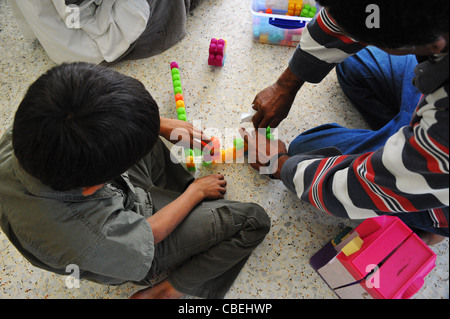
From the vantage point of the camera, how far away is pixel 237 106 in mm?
1112

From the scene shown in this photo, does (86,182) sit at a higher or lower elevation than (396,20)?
lower

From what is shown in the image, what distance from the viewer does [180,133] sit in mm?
915

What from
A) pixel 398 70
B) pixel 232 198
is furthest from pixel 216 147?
pixel 398 70

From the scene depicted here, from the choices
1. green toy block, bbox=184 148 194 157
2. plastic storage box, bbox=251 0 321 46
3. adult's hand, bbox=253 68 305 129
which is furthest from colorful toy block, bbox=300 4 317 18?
green toy block, bbox=184 148 194 157

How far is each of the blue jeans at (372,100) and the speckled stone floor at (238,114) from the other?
0.26 feet

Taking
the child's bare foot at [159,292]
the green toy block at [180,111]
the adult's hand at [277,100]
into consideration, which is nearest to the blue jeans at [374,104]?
the adult's hand at [277,100]

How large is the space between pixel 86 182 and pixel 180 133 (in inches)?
15.7

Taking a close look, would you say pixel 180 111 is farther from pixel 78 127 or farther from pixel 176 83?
pixel 78 127

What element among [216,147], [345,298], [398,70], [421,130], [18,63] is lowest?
[345,298]

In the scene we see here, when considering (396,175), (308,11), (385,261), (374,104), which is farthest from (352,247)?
(308,11)

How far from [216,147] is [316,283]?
471 mm

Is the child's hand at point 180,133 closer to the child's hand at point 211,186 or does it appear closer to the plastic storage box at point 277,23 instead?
the child's hand at point 211,186

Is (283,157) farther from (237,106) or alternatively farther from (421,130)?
(421,130)

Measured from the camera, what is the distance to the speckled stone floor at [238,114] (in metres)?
0.87
